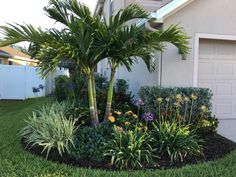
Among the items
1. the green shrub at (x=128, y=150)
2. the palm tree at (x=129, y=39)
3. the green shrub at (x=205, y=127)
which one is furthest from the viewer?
the green shrub at (x=205, y=127)

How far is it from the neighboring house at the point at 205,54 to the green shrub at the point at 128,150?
285 cm

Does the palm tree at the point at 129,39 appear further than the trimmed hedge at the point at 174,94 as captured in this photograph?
No

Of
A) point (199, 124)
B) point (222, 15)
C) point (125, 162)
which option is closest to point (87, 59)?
point (125, 162)

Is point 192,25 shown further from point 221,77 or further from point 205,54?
point 221,77

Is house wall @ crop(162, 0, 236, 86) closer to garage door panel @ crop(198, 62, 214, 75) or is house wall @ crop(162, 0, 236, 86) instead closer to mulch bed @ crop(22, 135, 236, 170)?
garage door panel @ crop(198, 62, 214, 75)

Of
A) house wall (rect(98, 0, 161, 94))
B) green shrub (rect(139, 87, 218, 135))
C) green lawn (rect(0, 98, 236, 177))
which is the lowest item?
green lawn (rect(0, 98, 236, 177))

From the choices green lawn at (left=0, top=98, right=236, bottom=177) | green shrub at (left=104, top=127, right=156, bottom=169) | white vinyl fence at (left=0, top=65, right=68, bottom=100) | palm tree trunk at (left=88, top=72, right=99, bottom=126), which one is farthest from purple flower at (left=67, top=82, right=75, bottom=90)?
white vinyl fence at (left=0, top=65, right=68, bottom=100)

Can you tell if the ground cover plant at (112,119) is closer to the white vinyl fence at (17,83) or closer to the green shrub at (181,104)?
the green shrub at (181,104)

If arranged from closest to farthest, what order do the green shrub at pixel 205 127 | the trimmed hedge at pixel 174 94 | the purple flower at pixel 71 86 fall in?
the green shrub at pixel 205 127 < the trimmed hedge at pixel 174 94 < the purple flower at pixel 71 86

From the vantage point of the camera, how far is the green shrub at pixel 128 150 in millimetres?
5609

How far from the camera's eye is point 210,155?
6.26 m

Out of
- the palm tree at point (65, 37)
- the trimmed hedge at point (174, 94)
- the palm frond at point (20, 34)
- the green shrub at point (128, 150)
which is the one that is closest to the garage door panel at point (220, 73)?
the trimmed hedge at point (174, 94)

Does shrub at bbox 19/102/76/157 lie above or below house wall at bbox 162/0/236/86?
below

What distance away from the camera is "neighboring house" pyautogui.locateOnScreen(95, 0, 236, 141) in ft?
27.9
